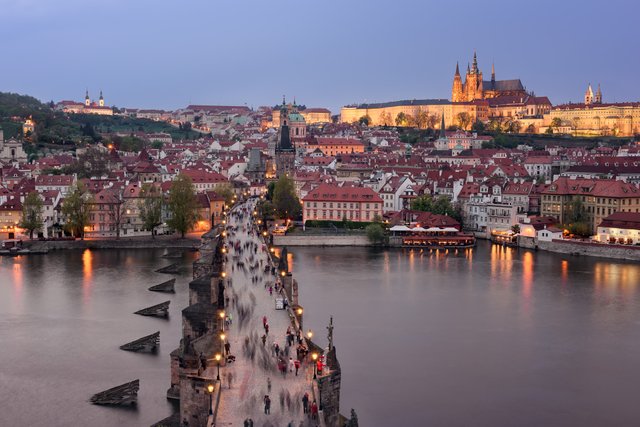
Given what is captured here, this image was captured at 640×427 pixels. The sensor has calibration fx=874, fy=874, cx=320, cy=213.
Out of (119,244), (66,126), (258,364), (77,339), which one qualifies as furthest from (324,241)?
(66,126)

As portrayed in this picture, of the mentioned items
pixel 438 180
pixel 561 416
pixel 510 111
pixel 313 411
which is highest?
pixel 510 111

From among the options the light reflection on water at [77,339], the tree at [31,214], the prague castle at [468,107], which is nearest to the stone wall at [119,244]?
the tree at [31,214]

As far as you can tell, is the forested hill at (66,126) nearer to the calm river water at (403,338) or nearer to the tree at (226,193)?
the tree at (226,193)

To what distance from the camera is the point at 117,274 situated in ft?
80.3

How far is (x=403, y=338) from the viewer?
16844 millimetres

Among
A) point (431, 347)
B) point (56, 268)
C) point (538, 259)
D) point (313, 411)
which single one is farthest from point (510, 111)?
point (313, 411)

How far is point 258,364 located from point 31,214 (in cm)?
2302

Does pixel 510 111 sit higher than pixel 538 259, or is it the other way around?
pixel 510 111

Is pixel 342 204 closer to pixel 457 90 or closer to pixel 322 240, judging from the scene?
pixel 322 240

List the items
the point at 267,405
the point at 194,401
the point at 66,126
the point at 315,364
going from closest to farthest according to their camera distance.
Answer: the point at 267,405 < the point at 194,401 < the point at 315,364 < the point at 66,126

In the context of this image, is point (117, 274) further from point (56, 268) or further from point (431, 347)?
point (431, 347)

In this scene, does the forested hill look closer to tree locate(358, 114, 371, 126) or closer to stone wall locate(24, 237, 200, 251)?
tree locate(358, 114, 371, 126)

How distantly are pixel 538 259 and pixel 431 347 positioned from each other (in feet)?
44.6

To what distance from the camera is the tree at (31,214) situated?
104 feet
